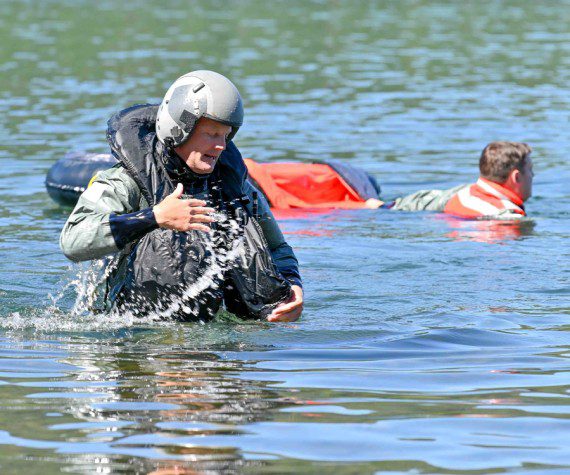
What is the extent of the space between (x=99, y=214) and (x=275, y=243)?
155cm

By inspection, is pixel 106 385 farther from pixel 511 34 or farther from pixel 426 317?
pixel 511 34

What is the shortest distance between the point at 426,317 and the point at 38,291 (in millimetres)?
3233

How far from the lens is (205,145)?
7.59 meters

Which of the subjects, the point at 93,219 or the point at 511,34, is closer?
the point at 93,219

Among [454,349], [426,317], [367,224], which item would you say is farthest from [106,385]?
[367,224]

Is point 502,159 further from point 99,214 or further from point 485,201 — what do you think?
point 99,214

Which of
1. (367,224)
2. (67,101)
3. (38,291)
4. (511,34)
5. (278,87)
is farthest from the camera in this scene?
(511,34)

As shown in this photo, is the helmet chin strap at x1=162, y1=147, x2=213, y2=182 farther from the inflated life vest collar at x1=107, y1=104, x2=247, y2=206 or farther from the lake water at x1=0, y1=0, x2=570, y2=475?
the lake water at x1=0, y1=0, x2=570, y2=475

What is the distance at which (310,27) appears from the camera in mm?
38719

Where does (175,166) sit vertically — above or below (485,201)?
above

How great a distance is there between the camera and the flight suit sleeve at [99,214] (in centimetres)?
723

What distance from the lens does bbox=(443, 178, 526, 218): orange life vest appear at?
1370 centimetres

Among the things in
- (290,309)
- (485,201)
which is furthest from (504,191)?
(290,309)

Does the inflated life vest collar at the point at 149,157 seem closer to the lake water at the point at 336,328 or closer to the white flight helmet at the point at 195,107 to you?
the white flight helmet at the point at 195,107
